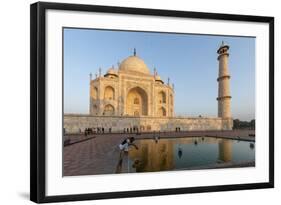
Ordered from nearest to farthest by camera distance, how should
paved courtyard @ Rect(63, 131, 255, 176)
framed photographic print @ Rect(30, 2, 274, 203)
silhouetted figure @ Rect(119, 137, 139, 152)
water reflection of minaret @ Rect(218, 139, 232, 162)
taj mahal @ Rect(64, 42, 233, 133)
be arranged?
framed photographic print @ Rect(30, 2, 274, 203), paved courtyard @ Rect(63, 131, 255, 176), taj mahal @ Rect(64, 42, 233, 133), silhouetted figure @ Rect(119, 137, 139, 152), water reflection of minaret @ Rect(218, 139, 232, 162)

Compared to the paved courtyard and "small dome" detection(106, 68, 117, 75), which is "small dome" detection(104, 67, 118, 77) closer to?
"small dome" detection(106, 68, 117, 75)

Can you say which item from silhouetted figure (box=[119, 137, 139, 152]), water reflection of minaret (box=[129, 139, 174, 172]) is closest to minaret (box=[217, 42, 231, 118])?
water reflection of minaret (box=[129, 139, 174, 172])

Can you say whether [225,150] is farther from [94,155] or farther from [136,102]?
[94,155]

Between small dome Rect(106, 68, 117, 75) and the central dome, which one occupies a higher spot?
the central dome

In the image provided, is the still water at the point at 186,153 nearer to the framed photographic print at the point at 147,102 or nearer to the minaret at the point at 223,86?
the framed photographic print at the point at 147,102

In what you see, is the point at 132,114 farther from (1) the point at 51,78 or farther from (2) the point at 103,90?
(1) the point at 51,78

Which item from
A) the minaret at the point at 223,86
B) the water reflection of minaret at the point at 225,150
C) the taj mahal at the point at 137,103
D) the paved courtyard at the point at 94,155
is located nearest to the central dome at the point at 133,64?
the taj mahal at the point at 137,103

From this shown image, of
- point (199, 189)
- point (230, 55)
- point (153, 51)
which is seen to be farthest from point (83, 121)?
point (230, 55)
